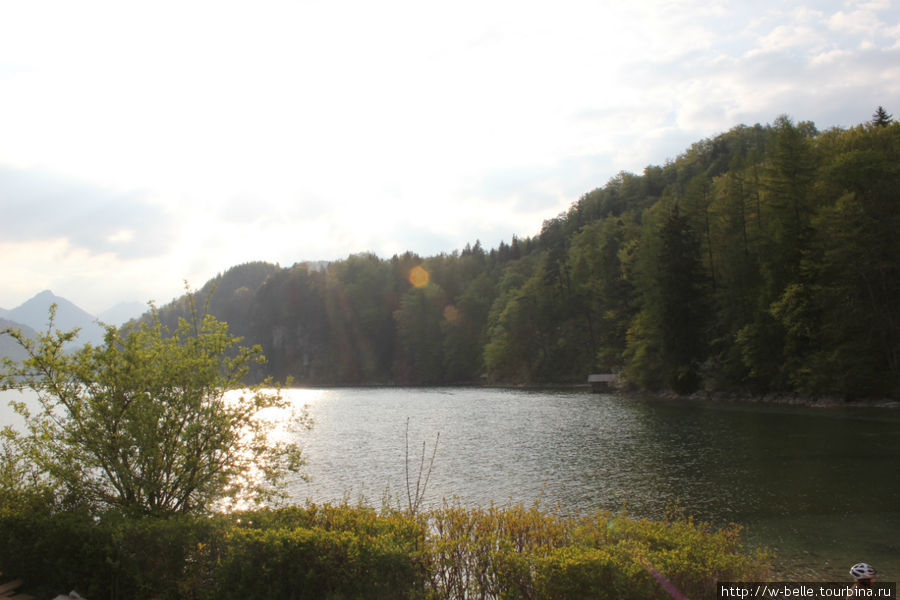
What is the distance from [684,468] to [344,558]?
75.3 feet

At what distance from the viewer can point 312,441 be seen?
4050 centimetres

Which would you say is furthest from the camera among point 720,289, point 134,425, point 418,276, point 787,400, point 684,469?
point 418,276

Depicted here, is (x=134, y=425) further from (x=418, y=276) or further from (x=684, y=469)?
(x=418, y=276)

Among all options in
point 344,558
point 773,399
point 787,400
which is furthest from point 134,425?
point 773,399

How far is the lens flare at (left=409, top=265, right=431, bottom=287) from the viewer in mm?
158000

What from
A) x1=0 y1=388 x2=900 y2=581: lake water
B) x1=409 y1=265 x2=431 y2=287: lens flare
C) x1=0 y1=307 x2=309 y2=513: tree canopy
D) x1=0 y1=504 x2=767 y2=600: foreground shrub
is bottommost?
x1=0 y1=388 x2=900 y2=581: lake water

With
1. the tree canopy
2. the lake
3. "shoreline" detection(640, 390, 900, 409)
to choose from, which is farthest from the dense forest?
the lake

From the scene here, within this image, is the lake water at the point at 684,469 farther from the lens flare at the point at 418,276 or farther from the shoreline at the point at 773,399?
the lens flare at the point at 418,276

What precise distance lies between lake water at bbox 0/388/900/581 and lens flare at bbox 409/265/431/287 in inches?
4267

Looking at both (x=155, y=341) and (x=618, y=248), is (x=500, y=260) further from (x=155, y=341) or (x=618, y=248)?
(x=155, y=341)

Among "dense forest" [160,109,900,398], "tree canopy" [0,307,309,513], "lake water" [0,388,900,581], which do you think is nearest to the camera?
"tree canopy" [0,307,309,513]

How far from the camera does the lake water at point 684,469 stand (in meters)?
17.0

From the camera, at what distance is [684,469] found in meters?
26.3

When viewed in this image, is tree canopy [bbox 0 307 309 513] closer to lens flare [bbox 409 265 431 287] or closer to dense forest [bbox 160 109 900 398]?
dense forest [bbox 160 109 900 398]
